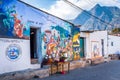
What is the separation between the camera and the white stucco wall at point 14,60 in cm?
1697

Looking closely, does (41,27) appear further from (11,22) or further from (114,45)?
(114,45)

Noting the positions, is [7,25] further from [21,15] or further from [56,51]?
[56,51]

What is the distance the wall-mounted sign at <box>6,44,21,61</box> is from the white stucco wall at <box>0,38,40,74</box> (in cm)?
12

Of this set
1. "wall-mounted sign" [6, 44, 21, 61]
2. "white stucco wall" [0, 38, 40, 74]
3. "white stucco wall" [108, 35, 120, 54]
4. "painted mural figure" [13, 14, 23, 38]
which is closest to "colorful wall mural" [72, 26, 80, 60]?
"white stucco wall" [0, 38, 40, 74]

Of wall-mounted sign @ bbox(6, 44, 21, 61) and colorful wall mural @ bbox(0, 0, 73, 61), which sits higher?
colorful wall mural @ bbox(0, 0, 73, 61)

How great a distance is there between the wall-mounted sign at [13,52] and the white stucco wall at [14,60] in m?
0.12

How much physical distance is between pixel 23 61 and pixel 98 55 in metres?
15.3

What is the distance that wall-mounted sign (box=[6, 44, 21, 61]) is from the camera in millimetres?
17505

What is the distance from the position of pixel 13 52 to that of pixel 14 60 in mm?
483

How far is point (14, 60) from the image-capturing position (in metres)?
18.0

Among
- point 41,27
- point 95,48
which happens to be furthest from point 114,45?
point 41,27

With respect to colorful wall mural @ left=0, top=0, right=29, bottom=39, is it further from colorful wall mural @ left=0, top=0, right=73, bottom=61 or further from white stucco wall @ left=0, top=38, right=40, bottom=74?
white stucco wall @ left=0, top=38, right=40, bottom=74

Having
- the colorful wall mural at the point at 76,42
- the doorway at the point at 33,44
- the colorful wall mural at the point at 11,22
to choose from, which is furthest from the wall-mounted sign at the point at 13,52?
the colorful wall mural at the point at 76,42

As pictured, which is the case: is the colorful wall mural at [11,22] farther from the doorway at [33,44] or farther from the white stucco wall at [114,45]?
the white stucco wall at [114,45]
